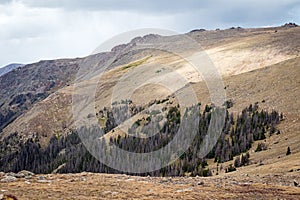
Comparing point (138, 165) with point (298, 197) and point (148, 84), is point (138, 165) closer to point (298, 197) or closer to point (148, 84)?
point (298, 197)

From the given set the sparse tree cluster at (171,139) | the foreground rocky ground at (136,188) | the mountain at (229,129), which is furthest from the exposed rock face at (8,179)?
the sparse tree cluster at (171,139)

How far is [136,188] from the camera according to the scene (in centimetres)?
2875

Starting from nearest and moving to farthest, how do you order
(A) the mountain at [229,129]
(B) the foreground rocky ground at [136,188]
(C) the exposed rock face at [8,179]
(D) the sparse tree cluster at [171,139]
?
(B) the foreground rocky ground at [136,188] < (C) the exposed rock face at [8,179] < (A) the mountain at [229,129] < (D) the sparse tree cluster at [171,139]

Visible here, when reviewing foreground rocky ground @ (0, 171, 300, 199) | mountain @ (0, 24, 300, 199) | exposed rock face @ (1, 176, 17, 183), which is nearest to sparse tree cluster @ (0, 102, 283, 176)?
mountain @ (0, 24, 300, 199)

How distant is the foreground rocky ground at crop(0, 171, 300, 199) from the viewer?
1023 inches

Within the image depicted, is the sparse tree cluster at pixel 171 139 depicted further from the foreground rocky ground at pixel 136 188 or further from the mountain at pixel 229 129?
the foreground rocky ground at pixel 136 188

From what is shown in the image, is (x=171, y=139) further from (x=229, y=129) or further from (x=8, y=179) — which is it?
(x=8, y=179)

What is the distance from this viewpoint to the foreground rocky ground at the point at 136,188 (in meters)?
26.0

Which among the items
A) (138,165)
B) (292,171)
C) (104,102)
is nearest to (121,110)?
(104,102)

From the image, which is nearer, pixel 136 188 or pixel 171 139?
pixel 136 188

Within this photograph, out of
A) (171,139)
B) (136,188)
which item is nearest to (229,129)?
(171,139)

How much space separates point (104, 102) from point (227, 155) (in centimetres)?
12035

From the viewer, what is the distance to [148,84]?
17150 cm

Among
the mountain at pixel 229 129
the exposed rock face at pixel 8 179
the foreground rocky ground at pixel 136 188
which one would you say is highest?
the mountain at pixel 229 129
